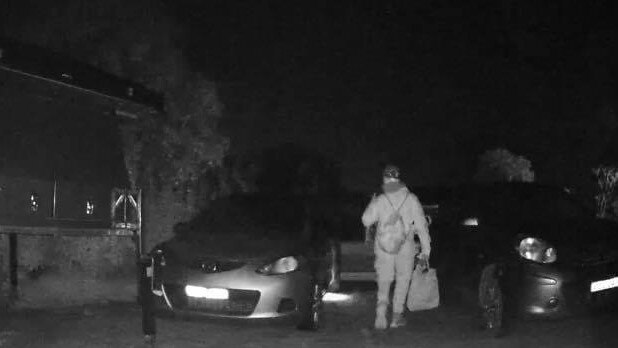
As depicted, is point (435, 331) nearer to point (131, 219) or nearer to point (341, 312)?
point (341, 312)

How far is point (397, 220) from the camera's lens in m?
9.00

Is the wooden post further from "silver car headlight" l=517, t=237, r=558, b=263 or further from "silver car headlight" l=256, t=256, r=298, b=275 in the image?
"silver car headlight" l=517, t=237, r=558, b=263

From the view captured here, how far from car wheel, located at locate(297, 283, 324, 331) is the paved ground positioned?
0.33ft

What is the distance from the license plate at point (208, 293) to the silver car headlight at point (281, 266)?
40 centimetres

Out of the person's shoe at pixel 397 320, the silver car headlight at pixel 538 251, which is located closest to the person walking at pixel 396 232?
the person's shoe at pixel 397 320

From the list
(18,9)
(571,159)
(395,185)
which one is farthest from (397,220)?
(571,159)

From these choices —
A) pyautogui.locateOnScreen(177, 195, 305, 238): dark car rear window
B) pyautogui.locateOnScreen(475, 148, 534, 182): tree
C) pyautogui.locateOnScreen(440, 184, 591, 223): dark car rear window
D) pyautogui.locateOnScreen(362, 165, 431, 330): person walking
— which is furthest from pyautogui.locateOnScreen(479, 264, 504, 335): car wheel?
pyautogui.locateOnScreen(475, 148, 534, 182): tree

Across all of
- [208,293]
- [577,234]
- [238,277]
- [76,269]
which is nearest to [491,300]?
[577,234]

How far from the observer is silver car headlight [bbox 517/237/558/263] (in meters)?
8.96

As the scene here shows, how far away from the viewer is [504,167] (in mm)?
29969

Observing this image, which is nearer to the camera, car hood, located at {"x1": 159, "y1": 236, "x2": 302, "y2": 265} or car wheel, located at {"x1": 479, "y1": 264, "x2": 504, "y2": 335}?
car hood, located at {"x1": 159, "y1": 236, "x2": 302, "y2": 265}

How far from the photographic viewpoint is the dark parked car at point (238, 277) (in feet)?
28.7

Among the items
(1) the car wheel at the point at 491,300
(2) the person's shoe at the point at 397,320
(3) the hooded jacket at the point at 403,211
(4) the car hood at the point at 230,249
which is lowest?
(2) the person's shoe at the point at 397,320

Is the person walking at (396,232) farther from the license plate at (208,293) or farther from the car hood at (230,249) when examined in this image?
the license plate at (208,293)
